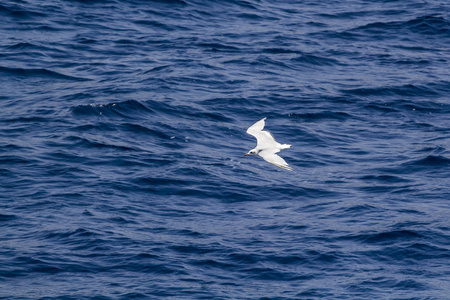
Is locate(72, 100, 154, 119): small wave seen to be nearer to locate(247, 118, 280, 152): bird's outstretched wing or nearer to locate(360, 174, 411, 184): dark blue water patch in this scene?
locate(247, 118, 280, 152): bird's outstretched wing

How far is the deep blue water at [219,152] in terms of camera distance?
21.0m

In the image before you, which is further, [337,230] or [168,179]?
[168,179]

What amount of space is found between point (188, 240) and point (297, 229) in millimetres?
2947

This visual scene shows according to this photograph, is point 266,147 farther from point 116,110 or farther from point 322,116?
point 116,110

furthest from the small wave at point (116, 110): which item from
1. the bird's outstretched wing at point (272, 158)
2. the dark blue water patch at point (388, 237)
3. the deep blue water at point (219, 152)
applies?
the dark blue water patch at point (388, 237)

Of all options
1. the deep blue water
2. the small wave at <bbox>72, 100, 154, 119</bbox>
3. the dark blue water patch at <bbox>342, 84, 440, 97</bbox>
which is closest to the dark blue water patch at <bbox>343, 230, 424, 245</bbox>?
the deep blue water

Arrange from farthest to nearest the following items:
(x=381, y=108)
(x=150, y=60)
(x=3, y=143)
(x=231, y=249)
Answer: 1. (x=150, y=60)
2. (x=381, y=108)
3. (x=3, y=143)
4. (x=231, y=249)

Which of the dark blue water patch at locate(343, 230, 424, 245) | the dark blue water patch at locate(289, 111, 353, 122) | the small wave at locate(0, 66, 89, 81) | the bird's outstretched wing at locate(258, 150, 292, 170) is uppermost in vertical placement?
the bird's outstretched wing at locate(258, 150, 292, 170)

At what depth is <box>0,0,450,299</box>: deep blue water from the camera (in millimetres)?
20984

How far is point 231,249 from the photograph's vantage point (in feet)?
71.6

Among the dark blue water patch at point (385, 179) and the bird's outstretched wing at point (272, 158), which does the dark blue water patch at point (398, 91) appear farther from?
the bird's outstretched wing at point (272, 158)

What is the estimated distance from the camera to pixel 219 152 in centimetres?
2722

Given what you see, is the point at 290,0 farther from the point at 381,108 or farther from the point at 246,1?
the point at 381,108

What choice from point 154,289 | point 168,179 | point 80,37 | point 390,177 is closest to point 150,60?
point 80,37
